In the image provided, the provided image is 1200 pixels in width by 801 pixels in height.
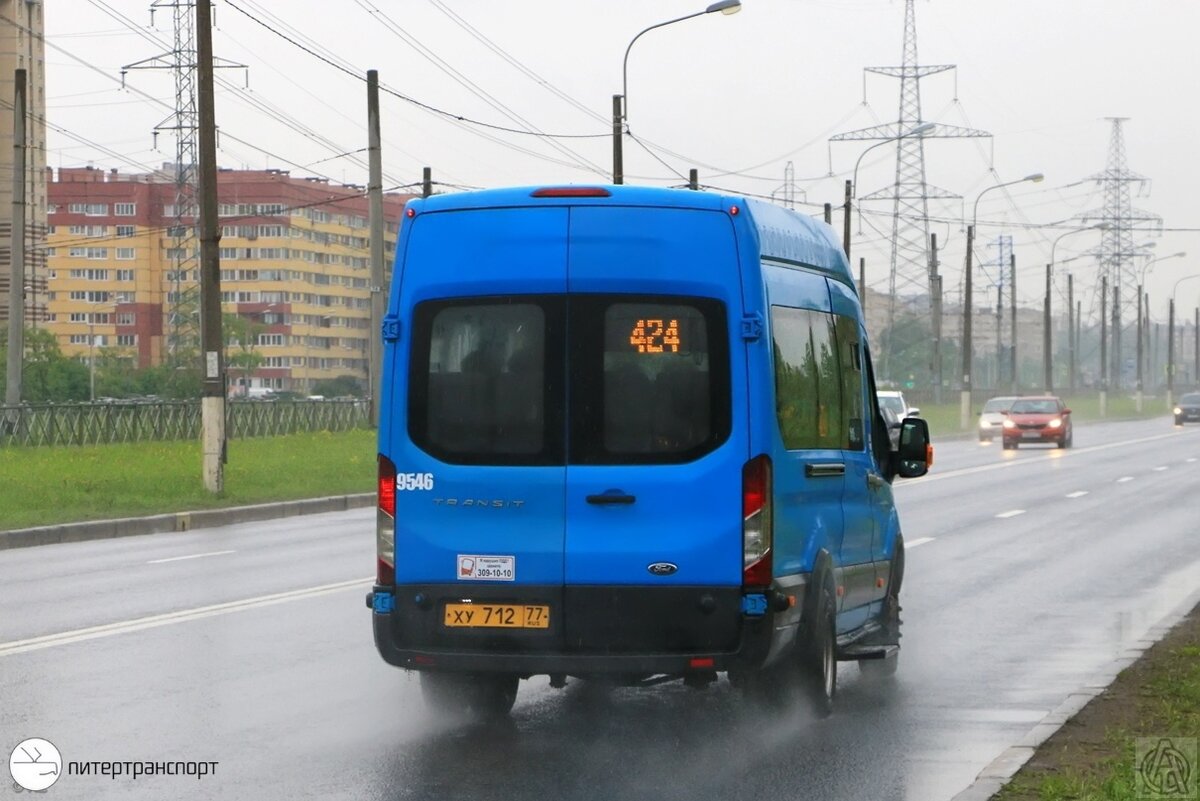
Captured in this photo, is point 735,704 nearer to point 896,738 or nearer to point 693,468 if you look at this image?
point 896,738

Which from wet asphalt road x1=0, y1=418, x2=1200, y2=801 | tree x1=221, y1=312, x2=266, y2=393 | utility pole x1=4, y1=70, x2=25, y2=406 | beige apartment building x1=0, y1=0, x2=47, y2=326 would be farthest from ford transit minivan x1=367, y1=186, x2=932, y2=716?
tree x1=221, y1=312, x2=266, y2=393

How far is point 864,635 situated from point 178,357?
9053cm

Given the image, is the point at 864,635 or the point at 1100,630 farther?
the point at 1100,630

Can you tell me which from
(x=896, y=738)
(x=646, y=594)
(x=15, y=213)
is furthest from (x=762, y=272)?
(x=15, y=213)

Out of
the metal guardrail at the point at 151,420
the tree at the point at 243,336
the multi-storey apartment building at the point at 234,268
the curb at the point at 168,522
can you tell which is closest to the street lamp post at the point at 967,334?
the metal guardrail at the point at 151,420

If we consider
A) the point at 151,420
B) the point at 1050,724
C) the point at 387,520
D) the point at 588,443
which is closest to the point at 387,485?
the point at 387,520

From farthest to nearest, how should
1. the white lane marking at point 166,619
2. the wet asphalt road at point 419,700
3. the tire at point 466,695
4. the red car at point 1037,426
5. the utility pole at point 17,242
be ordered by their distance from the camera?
the red car at point 1037,426 → the utility pole at point 17,242 → the white lane marking at point 166,619 → the tire at point 466,695 → the wet asphalt road at point 419,700

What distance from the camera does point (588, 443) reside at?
8844mm

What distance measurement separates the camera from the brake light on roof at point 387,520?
29.7 ft

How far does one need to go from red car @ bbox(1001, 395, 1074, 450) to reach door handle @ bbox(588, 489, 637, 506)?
48285 millimetres

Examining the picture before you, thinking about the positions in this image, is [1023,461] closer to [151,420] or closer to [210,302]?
[151,420]

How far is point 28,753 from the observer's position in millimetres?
8289

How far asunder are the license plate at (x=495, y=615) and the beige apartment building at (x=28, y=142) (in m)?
86.2

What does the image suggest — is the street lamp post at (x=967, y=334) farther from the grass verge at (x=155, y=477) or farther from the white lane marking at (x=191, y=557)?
the white lane marking at (x=191, y=557)
